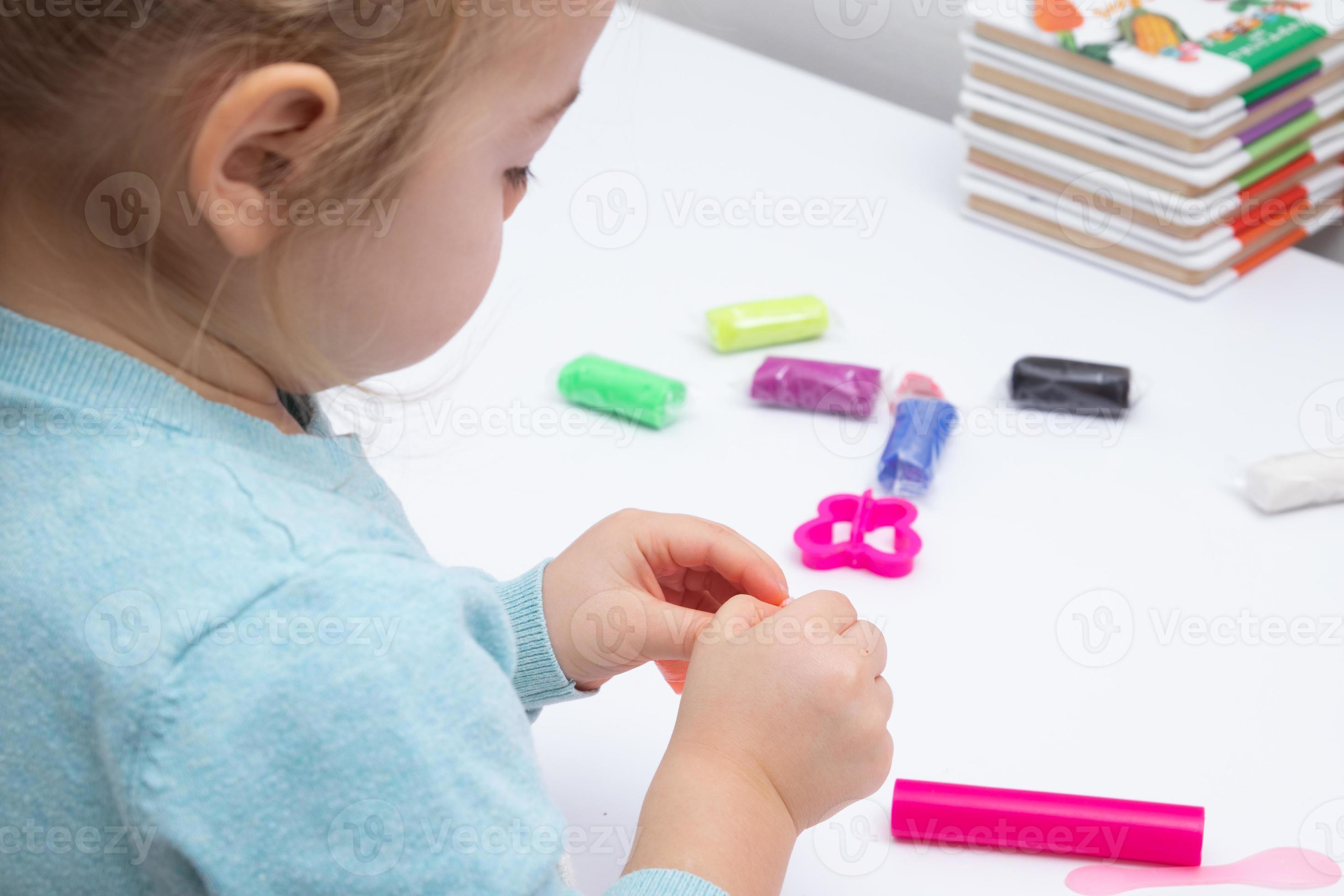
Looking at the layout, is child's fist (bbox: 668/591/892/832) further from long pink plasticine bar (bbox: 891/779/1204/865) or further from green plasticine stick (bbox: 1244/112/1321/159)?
green plasticine stick (bbox: 1244/112/1321/159)

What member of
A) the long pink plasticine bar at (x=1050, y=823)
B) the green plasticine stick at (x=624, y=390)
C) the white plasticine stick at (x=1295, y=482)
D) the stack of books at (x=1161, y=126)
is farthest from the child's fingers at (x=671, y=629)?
the stack of books at (x=1161, y=126)

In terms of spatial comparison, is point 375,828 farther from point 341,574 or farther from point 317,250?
point 317,250

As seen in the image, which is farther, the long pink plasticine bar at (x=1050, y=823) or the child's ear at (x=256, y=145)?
the long pink plasticine bar at (x=1050, y=823)

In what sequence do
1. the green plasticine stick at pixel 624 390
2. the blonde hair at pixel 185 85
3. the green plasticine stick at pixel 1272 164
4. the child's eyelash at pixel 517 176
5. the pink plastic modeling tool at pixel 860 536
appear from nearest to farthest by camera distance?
the blonde hair at pixel 185 85 → the child's eyelash at pixel 517 176 → the pink plastic modeling tool at pixel 860 536 → the green plasticine stick at pixel 624 390 → the green plasticine stick at pixel 1272 164

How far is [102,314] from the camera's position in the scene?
18.0 inches

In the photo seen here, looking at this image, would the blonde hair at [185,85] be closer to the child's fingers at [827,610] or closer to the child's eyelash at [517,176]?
the child's eyelash at [517,176]

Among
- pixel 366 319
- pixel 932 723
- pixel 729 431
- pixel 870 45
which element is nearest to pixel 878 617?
pixel 932 723

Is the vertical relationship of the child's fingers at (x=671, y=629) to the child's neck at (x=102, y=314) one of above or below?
below

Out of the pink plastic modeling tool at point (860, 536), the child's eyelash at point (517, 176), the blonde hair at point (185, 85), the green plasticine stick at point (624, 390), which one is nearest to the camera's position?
the blonde hair at point (185, 85)

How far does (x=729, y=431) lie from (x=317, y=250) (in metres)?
0.43

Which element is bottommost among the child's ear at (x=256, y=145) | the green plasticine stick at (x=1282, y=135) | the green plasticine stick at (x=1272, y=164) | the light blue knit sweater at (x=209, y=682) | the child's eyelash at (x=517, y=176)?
the light blue knit sweater at (x=209, y=682)

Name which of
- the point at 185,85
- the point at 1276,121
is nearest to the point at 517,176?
the point at 185,85

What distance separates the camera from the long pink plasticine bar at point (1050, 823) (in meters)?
0.58

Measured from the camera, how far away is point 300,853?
428 millimetres
